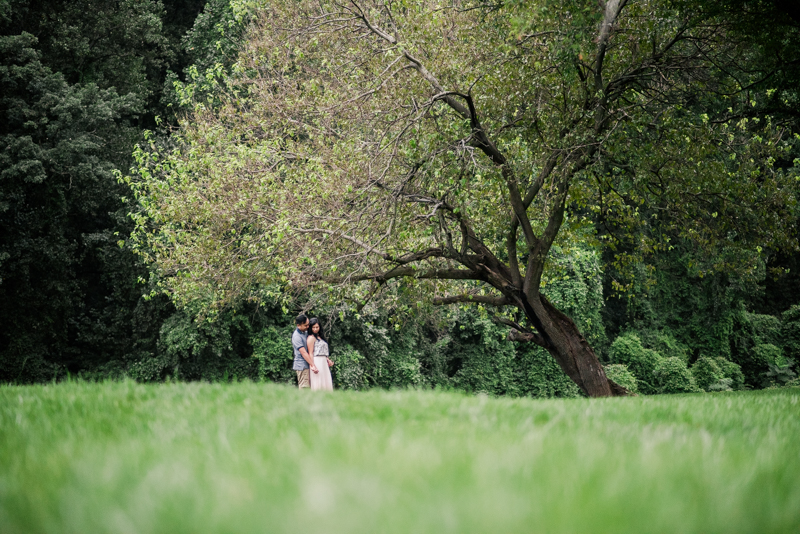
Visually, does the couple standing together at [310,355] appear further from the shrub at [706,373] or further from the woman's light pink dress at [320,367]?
the shrub at [706,373]

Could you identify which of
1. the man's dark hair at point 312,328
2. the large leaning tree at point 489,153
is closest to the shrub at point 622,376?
the large leaning tree at point 489,153

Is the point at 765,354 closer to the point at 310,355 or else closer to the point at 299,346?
the point at 310,355

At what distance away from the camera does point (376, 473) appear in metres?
2.81

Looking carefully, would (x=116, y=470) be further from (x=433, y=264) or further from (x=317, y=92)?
(x=317, y=92)

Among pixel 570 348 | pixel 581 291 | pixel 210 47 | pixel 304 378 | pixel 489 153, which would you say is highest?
pixel 210 47

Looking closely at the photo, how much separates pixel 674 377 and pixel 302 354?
73.0ft

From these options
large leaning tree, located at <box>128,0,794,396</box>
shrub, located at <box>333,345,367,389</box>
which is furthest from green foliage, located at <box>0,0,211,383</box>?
large leaning tree, located at <box>128,0,794,396</box>

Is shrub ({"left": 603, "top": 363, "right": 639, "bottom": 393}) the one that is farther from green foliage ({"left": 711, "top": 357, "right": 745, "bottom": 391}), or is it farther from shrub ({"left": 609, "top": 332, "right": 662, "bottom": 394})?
green foliage ({"left": 711, "top": 357, "right": 745, "bottom": 391})

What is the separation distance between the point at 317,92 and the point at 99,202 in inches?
609

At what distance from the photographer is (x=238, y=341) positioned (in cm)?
2430

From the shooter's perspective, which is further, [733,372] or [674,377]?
[733,372]

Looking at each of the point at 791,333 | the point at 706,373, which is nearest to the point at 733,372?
the point at 706,373

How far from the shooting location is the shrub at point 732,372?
29.3 meters

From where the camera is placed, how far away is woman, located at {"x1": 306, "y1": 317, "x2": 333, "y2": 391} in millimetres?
10922
